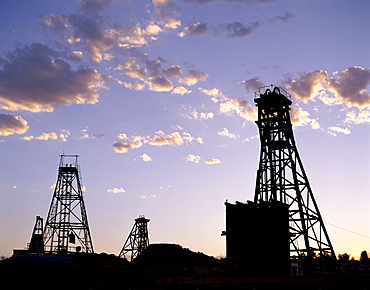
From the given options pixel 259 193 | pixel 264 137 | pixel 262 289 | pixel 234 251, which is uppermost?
pixel 264 137

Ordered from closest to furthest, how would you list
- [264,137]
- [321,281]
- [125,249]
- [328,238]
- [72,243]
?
[321,281]
[328,238]
[264,137]
[72,243]
[125,249]

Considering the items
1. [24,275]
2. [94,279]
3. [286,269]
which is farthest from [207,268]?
[24,275]

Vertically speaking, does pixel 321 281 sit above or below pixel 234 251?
below

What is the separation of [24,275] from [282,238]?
23319mm

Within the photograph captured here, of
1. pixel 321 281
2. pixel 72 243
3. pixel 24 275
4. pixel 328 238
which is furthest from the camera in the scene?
pixel 72 243

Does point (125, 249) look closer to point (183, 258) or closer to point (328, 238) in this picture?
point (183, 258)

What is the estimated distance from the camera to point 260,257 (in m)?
43.8

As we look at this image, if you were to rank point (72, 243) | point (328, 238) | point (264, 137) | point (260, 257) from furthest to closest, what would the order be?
point (72, 243) < point (264, 137) < point (328, 238) < point (260, 257)

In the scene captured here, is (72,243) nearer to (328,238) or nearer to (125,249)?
(125,249)

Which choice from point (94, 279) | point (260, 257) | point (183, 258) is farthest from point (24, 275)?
point (183, 258)

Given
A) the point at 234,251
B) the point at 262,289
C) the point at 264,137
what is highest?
the point at 264,137

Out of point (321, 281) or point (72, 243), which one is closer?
point (321, 281)

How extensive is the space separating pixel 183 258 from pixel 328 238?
36129 millimetres

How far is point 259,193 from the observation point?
5694 centimetres
